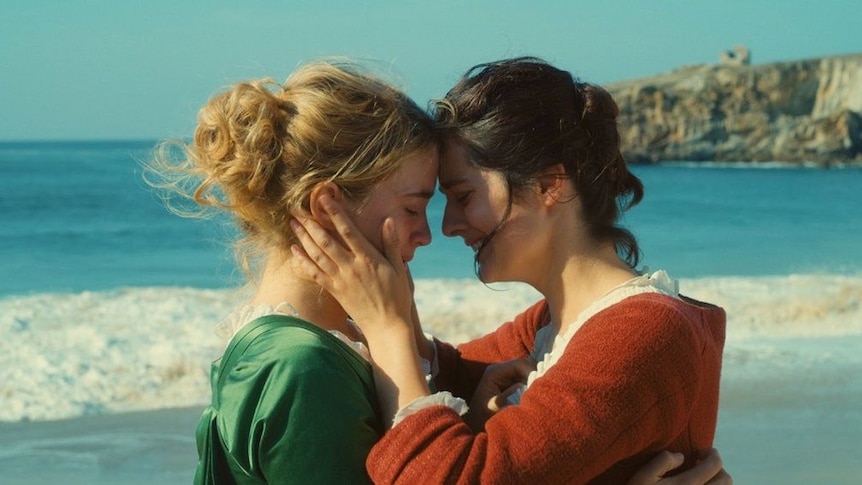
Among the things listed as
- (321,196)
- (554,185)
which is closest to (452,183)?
(554,185)

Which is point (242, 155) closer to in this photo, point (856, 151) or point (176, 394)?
point (176, 394)

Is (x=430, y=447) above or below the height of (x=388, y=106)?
below

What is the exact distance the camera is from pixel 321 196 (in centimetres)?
253

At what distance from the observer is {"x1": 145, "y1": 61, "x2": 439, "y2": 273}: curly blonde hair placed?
8.29 ft

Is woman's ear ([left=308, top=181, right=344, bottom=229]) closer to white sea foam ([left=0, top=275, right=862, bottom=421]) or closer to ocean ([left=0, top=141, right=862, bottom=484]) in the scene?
ocean ([left=0, top=141, right=862, bottom=484])

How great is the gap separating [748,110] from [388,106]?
6189 cm

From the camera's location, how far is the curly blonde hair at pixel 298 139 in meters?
2.53

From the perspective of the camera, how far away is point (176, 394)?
7934 mm

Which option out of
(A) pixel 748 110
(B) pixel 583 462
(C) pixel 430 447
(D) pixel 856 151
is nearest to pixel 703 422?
(B) pixel 583 462

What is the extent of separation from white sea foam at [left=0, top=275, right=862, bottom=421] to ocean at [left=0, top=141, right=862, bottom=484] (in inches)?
0.9

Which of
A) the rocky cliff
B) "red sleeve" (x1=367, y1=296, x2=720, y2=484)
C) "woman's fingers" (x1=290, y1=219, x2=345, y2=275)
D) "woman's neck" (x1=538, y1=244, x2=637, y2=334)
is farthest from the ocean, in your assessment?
the rocky cliff

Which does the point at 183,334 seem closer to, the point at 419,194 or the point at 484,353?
the point at 484,353

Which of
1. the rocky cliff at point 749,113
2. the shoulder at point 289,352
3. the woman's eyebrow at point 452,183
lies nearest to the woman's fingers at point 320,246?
the shoulder at point 289,352

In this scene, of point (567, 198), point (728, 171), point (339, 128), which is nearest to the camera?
point (339, 128)
